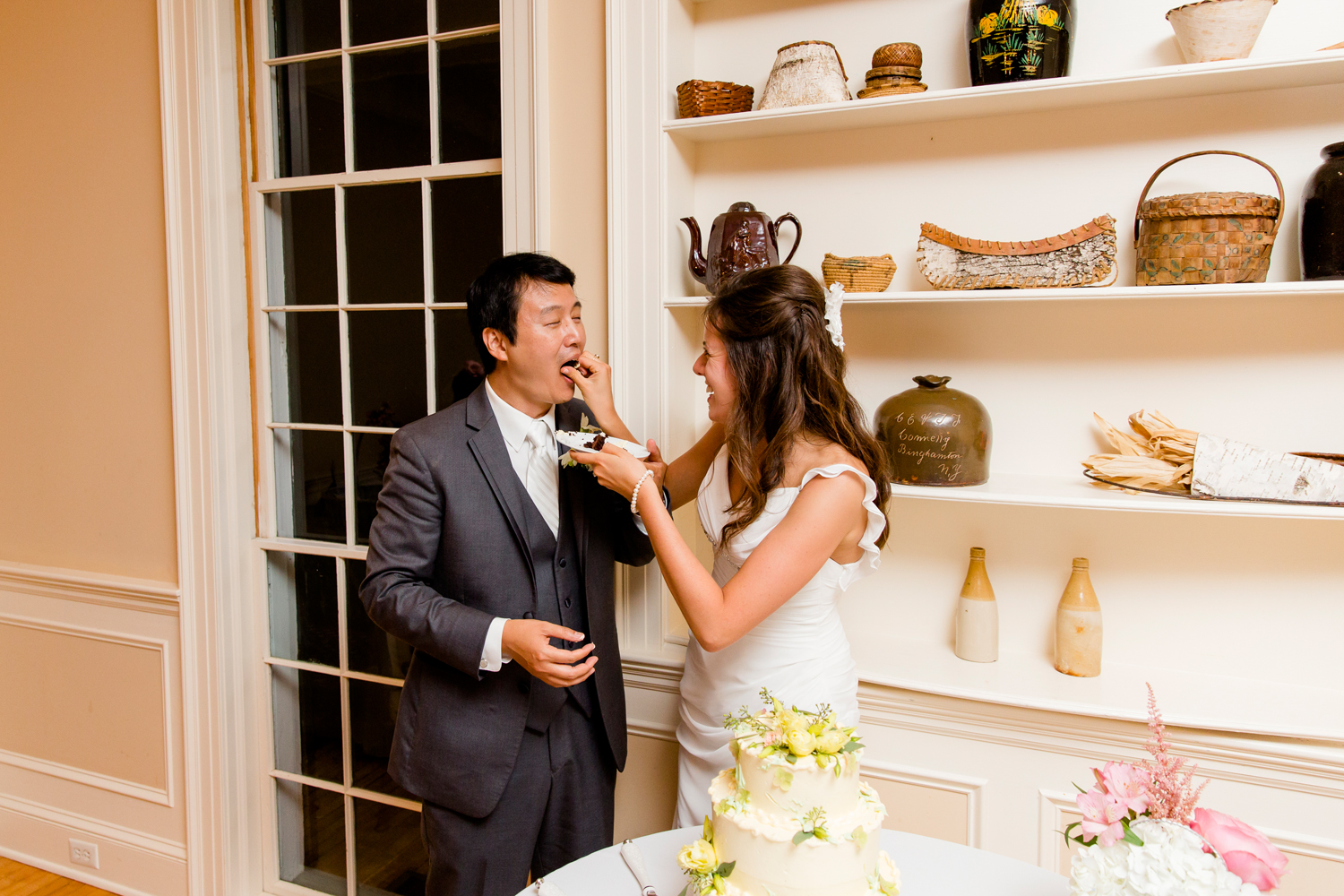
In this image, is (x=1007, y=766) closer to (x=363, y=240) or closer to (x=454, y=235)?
(x=454, y=235)

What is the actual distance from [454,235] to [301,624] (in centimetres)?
142

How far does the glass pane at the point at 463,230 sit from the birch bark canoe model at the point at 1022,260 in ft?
3.91

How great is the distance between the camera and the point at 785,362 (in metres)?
1.64

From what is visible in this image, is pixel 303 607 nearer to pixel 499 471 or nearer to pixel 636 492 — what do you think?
pixel 499 471

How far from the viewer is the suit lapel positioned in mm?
1735

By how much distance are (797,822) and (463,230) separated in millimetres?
1916

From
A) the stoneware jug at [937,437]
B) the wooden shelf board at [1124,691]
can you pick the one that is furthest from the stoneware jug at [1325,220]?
the wooden shelf board at [1124,691]

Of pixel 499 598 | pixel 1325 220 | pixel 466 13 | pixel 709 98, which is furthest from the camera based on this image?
pixel 466 13

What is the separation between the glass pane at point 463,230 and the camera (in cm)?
236

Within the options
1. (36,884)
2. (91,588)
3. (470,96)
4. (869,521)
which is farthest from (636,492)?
(36,884)

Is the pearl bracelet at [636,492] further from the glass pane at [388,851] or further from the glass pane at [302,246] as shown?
the glass pane at [388,851]

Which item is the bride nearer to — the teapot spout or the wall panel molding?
the teapot spout

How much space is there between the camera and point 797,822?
1.06 m

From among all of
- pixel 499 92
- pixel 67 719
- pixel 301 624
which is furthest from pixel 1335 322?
pixel 67 719
